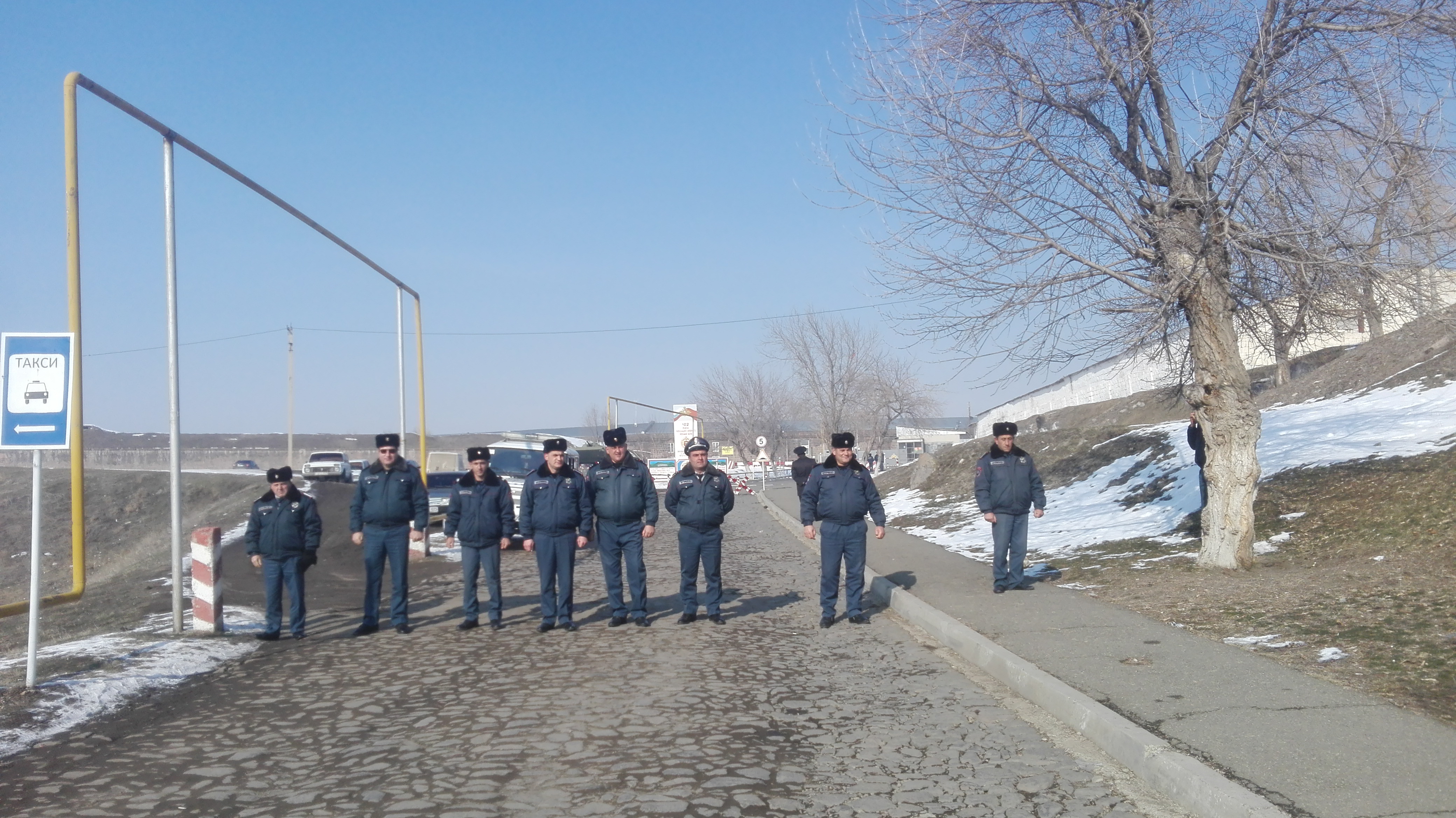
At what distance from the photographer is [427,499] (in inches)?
428

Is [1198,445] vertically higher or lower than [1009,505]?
higher

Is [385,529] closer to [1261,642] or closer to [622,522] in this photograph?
[622,522]

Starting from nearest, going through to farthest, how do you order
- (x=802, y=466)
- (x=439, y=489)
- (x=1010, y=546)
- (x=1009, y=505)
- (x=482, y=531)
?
(x=482, y=531)
(x=1009, y=505)
(x=1010, y=546)
(x=802, y=466)
(x=439, y=489)

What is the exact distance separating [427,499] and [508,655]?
243cm

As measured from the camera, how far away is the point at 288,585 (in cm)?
1027

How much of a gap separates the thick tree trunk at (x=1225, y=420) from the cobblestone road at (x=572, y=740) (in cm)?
382

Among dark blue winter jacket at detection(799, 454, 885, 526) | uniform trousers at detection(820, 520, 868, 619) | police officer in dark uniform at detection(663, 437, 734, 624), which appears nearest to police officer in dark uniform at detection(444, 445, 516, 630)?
police officer in dark uniform at detection(663, 437, 734, 624)

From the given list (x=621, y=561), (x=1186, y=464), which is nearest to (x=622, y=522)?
(x=621, y=561)

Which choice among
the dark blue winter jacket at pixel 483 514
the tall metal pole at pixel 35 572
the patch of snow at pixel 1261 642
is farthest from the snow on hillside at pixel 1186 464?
the tall metal pole at pixel 35 572

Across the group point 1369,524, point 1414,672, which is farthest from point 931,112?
point 1414,672

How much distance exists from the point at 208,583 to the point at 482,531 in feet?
8.23

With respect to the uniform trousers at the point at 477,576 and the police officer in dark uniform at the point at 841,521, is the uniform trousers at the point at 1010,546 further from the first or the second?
the uniform trousers at the point at 477,576

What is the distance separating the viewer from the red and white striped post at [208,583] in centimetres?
1005

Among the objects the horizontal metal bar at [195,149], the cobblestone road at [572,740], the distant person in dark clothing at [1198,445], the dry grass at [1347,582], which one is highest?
the horizontal metal bar at [195,149]
